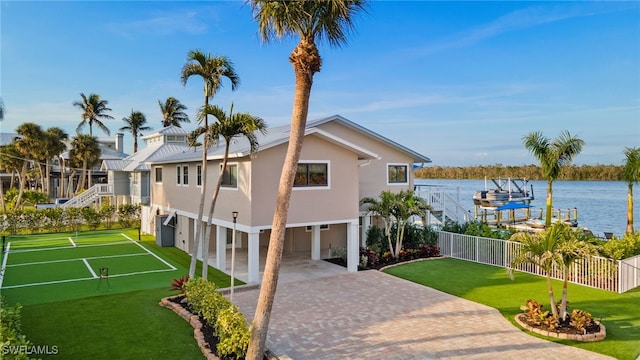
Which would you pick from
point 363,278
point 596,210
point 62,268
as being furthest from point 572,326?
point 596,210

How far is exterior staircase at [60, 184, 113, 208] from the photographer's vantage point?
31359 mm

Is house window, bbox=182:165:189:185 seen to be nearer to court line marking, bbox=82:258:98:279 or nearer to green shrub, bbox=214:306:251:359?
court line marking, bbox=82:258:98:279

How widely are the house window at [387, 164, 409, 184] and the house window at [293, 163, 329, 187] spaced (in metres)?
6.97

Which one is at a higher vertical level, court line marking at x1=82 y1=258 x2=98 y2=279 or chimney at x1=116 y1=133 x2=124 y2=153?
chimney at x1=116 y1=133 x2=124 y2=153

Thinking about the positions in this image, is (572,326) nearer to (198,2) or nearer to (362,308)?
(362,308)

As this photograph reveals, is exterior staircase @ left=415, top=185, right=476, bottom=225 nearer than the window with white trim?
Yes

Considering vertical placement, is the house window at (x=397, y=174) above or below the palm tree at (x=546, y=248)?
above

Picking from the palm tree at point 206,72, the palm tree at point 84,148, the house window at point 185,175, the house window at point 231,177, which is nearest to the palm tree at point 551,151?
the house window at point 231,177

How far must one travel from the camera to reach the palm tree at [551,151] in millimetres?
18953

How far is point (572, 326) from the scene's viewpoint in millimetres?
9492

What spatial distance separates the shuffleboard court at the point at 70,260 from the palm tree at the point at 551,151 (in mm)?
17700

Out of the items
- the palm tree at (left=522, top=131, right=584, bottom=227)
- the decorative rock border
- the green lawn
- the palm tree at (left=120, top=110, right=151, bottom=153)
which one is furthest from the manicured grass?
the palm tree at (left=120, top=110, right=151, bottom=153)

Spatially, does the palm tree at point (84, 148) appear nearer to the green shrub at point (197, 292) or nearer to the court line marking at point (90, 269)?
the court line marking at point (90, 269)

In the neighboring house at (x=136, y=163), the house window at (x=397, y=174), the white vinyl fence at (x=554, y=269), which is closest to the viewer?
the white vinyl fence at (x=554, y=269)
